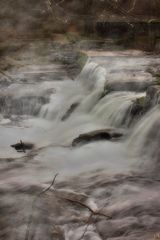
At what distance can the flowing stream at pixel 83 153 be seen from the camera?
5785mm

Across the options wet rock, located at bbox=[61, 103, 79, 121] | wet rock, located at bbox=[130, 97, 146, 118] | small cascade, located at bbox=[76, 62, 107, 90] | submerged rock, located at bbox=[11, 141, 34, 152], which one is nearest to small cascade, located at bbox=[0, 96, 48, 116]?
wet rock, located at bbox=[61, 103, 79, 121]

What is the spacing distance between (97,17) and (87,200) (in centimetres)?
1560

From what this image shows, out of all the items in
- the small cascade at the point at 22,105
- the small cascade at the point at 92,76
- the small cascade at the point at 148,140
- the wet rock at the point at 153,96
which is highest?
the wet rock at the point at 153,96

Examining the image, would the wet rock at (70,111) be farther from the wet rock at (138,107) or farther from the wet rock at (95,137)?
the wet rock at (95,137)

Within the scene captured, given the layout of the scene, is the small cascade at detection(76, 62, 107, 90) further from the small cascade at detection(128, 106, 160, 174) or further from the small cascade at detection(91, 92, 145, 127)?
the small cascade at detection(128, 106, 160, 174)

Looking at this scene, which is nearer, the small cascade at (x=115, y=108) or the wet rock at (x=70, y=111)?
the small cascade at (x=115, y=108)

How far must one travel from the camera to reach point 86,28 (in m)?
20.2

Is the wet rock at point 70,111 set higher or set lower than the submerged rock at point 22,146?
lower

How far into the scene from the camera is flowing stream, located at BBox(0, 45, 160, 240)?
579cm

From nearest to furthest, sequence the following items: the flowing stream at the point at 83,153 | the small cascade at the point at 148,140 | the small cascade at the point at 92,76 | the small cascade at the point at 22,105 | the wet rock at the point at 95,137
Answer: the flowing stream at the point at 83,153 → the small cascade at the point at 148,140 → the wet rock at the point at 95,137 → the small cascade at the point at 22,105 → the small cascade at the point at 92,76

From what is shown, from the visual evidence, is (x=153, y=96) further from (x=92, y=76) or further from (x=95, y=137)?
(x=92, y=76)

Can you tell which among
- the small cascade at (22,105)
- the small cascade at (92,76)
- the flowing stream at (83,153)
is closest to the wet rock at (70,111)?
the flowing stream at (83,153)

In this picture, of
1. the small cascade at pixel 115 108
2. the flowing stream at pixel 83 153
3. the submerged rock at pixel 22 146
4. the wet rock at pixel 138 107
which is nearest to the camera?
the flowing stream at pixel 83 153

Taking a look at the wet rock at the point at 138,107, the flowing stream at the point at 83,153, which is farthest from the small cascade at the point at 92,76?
the wet rock at the point at 138,107
